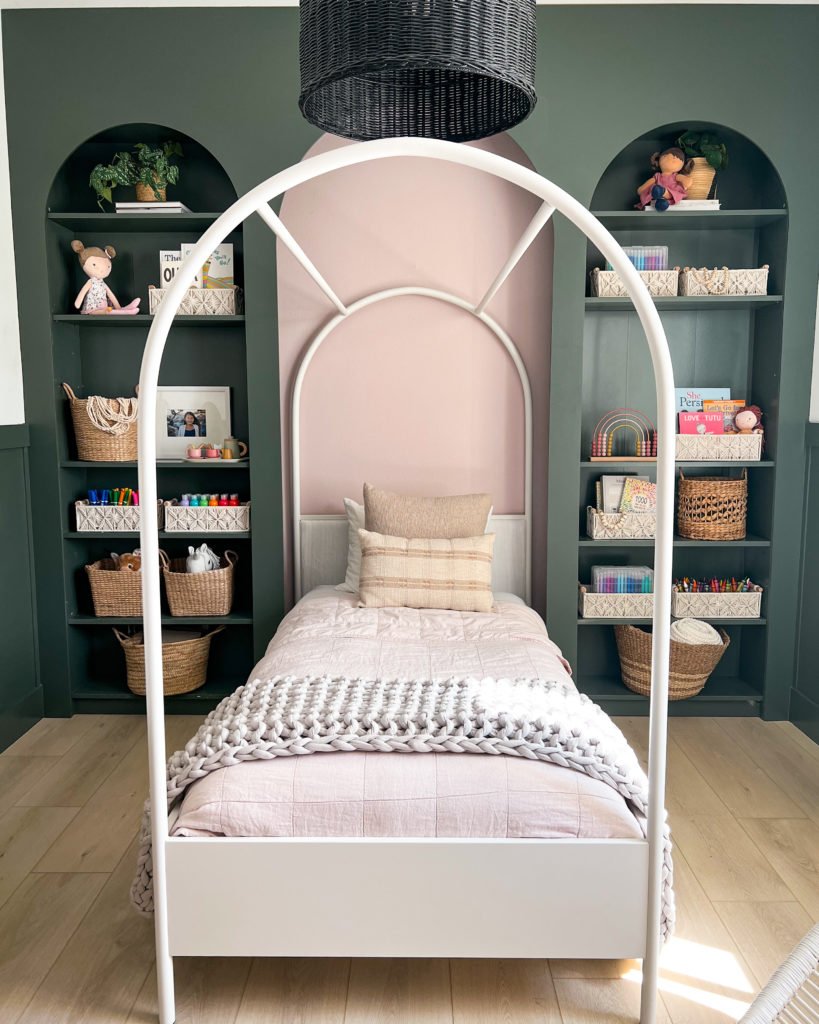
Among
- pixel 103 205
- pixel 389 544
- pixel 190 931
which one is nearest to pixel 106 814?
pixel 190 931

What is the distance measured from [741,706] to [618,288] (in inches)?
71.1

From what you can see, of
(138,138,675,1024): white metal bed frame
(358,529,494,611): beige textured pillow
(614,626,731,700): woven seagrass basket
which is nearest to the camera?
(138,138,675,1024): white metal bed frame

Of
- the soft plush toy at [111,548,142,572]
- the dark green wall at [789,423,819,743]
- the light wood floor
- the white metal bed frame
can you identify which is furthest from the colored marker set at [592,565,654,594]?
the soft plush toy at [111,548,142,572]

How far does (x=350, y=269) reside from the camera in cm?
357

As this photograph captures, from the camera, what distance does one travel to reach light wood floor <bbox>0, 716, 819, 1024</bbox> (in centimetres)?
185

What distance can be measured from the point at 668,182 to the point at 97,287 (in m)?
2.32

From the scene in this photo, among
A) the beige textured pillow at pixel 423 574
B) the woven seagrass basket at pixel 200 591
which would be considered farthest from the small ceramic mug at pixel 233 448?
the beige textured pillow at pixel 423 574

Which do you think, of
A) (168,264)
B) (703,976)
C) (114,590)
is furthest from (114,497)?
(703,976)

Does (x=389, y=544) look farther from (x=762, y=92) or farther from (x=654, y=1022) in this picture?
(x=762, y=92)

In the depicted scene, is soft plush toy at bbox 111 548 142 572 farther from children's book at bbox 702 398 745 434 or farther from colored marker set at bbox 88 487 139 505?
children's book at bbox 702 398 745 434

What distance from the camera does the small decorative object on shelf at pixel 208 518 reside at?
3441 mm

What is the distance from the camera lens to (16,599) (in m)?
3.27

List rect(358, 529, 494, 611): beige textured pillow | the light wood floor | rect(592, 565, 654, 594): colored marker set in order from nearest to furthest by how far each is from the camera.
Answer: the light wood floor → rect(358, 529, 494, 611): beige textured pillow → rect(592, 565, 654, 594): colored marker set

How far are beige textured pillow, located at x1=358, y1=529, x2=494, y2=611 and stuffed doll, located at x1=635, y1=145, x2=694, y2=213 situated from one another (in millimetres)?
1538
